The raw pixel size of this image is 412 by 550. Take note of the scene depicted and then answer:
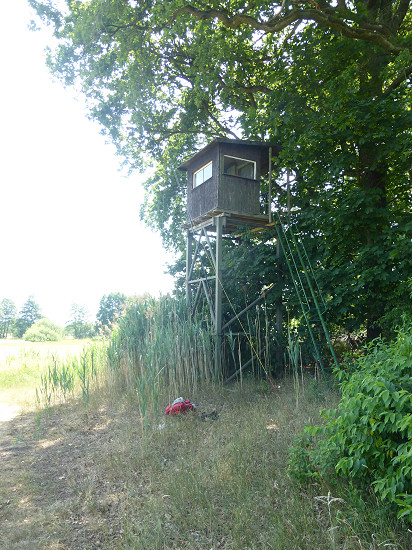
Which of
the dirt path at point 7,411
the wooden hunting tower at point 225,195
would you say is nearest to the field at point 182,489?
the dirt path at point 7,411

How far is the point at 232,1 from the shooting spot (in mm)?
9625

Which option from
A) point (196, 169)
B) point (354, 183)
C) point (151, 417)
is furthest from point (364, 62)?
point (151, 417)

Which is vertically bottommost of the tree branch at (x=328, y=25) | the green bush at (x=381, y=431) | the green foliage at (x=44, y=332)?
the green foliage at (x=44, y=332)

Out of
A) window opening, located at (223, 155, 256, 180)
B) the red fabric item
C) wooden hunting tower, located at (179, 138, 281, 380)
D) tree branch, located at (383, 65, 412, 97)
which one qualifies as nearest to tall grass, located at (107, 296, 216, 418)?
the red fabric item

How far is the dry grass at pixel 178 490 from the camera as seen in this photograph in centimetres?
316

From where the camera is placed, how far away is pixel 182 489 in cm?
403

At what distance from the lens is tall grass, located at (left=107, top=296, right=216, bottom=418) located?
7.54m

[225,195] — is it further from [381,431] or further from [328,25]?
[381,431]

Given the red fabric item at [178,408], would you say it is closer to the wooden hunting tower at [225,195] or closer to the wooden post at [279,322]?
the wooden hunting tower at [225,195]

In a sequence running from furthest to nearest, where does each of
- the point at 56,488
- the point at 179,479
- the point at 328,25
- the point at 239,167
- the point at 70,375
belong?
the point at 239,167
the point at 70,375
the point at 328,25
the point at 56,488
the point at 179,479

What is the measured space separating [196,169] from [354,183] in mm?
4612

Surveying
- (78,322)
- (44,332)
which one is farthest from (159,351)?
(78,322)

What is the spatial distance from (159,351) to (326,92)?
7545 millimetres

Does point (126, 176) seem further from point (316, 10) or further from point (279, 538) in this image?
point (279, 538)
